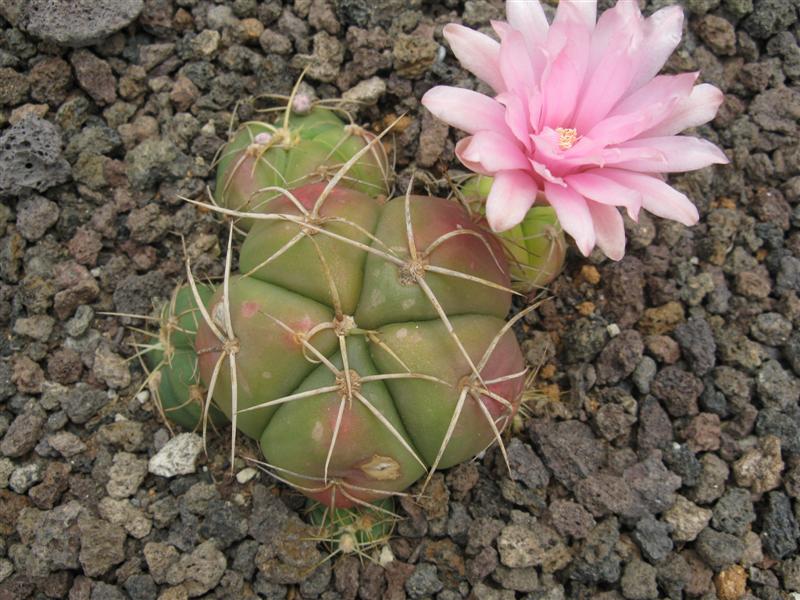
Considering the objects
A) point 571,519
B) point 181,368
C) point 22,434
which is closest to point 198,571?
point 181,368

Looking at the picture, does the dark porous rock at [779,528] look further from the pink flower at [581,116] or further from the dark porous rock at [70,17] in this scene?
the dark porous rock at [70,17]

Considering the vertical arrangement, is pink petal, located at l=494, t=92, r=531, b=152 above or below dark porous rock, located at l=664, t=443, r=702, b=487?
above

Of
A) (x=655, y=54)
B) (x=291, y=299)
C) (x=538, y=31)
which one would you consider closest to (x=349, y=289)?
(x=291, y=299)

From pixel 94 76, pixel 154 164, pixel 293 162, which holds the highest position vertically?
pixel 293 162

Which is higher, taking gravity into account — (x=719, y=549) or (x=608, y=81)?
(x=608, y=81)

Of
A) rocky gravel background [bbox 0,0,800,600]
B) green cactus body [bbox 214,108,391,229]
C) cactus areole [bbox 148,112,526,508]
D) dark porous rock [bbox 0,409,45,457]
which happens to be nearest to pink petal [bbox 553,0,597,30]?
cactus areole [bbox 148,112,526,508]

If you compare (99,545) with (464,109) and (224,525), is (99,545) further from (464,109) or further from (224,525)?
(464,109)

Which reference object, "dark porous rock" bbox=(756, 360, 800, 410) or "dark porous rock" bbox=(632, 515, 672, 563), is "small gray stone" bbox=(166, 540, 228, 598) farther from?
"dark porous rock" bbox=(756, 360, 800, 410)
